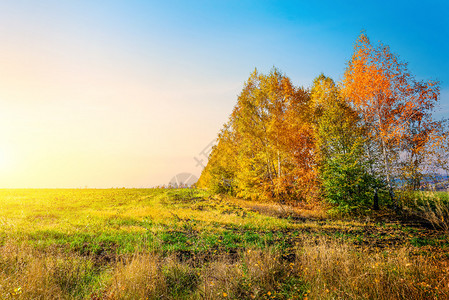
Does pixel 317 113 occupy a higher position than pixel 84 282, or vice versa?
pixel 317 113

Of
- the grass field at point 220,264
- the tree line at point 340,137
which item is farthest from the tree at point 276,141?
the grass field at point 220,264

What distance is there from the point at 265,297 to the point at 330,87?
1573 cm

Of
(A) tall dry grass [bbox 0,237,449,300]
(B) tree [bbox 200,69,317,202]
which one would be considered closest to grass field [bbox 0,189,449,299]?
(A) tall dry grass [bbox 0,237,449,300]

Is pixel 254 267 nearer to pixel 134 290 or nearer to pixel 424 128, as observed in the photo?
pixel 134 290

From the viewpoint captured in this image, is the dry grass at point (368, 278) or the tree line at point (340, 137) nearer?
the dry grass at point (368, 278)

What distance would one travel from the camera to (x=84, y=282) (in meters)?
5.66

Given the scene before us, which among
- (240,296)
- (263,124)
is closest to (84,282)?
(240,296)

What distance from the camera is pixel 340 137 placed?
1507 centimetres

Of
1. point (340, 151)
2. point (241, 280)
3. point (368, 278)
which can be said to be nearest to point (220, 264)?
point (241, 280)

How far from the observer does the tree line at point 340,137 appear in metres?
14.5

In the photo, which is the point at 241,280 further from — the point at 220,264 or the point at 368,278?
the point at 368,278

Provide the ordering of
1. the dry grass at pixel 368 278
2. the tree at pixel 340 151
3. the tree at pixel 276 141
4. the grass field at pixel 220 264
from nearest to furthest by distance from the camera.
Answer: the dry grass at pixel 368 278 < the grass field at pixel 220 264 < the tree at pixel 340 151 < the tree at pixel 276 141

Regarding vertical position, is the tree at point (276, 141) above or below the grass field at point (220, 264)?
above

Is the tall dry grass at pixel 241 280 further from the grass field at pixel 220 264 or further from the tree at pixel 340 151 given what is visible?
the tree at pixel 340 151
